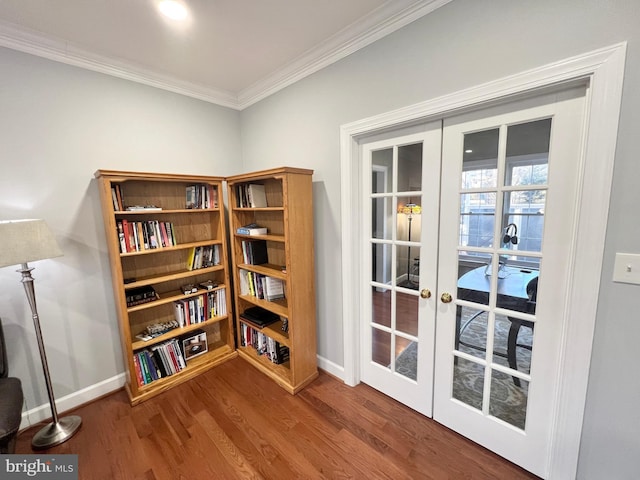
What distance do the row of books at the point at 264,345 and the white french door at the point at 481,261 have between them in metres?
0.94

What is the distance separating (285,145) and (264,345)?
192 cm

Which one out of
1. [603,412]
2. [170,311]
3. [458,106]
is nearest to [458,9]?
[458,106]

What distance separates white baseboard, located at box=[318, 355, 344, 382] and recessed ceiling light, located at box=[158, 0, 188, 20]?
2.71 m

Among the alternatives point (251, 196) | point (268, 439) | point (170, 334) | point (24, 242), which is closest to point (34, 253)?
point (24, 242)

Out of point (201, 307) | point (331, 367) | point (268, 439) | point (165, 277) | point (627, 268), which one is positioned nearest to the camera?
point (627, 268)

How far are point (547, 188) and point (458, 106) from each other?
615 mm

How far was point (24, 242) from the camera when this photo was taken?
4.91 feet

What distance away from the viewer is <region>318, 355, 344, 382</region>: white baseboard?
91.4 inches

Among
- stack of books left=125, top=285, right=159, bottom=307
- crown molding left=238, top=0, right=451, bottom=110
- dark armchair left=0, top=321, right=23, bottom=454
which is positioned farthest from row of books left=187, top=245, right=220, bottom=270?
crown molding left=238, top=0, right=451, bottom=110

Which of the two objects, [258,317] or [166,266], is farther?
[258,317]

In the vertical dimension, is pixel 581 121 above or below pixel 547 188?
above

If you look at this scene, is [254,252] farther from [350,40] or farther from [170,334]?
[350,40]

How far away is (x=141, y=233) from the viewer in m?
2.11

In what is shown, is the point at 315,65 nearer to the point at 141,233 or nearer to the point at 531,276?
the point at 141,233
